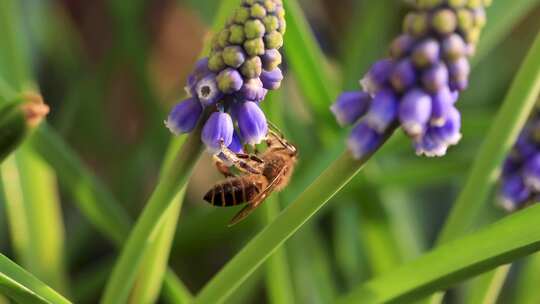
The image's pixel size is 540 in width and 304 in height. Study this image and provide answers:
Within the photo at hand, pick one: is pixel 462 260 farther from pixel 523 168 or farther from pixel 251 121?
pixel 251 121

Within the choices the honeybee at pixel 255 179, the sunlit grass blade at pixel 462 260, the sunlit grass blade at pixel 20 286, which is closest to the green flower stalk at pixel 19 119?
the sunlit grass blade at pixel 20 286

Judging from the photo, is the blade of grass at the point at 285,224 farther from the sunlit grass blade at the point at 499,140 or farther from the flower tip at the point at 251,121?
the sunlit grass blade at the point at 499,140

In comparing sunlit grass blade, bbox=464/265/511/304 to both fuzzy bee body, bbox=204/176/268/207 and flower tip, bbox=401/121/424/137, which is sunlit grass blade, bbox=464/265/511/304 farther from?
flower tip, bbox=401/121/424/137

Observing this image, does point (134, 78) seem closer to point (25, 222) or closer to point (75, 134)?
point (75, 134)

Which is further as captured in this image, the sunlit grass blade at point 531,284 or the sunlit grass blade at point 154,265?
the sunlit grass blade at point 531,284

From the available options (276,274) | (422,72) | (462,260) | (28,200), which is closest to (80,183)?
(28,200)
